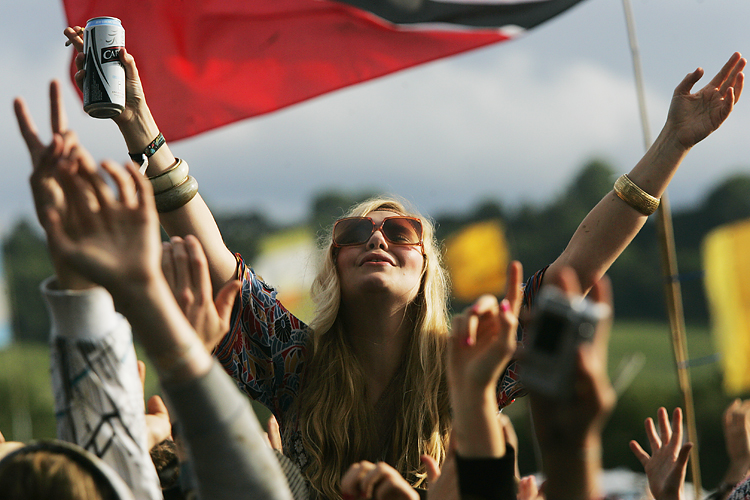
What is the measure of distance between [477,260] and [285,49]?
19.0 meters

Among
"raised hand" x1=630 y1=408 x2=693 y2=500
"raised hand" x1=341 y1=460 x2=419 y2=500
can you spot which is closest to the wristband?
"raised hand" x1=341 y1=460 x2=419 y2=500

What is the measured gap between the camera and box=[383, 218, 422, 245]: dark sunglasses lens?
10.3 feet

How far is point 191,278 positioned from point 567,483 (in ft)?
3.07

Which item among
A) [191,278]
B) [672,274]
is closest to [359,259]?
[191,278]

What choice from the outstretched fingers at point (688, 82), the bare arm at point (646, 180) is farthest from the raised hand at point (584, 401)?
the outstretched fingers at point (688, 82)

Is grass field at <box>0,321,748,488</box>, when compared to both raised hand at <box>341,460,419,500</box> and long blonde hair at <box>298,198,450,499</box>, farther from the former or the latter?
raised hand at <box>341,460,419,500</box>

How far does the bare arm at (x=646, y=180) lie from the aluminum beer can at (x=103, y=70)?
5.34ft

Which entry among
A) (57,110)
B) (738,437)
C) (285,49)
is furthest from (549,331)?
(285,49)

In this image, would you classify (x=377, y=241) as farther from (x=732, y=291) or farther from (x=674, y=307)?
(x=732, y=291)

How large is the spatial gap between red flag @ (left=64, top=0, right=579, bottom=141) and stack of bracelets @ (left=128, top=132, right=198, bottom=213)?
Answer: 2.80m

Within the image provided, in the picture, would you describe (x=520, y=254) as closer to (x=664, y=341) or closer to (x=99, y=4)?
(x=664, y=341)

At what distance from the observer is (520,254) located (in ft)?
155

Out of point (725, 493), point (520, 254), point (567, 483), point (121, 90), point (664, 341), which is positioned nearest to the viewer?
point (567, 483)

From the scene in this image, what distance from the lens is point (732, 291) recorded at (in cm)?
1012
